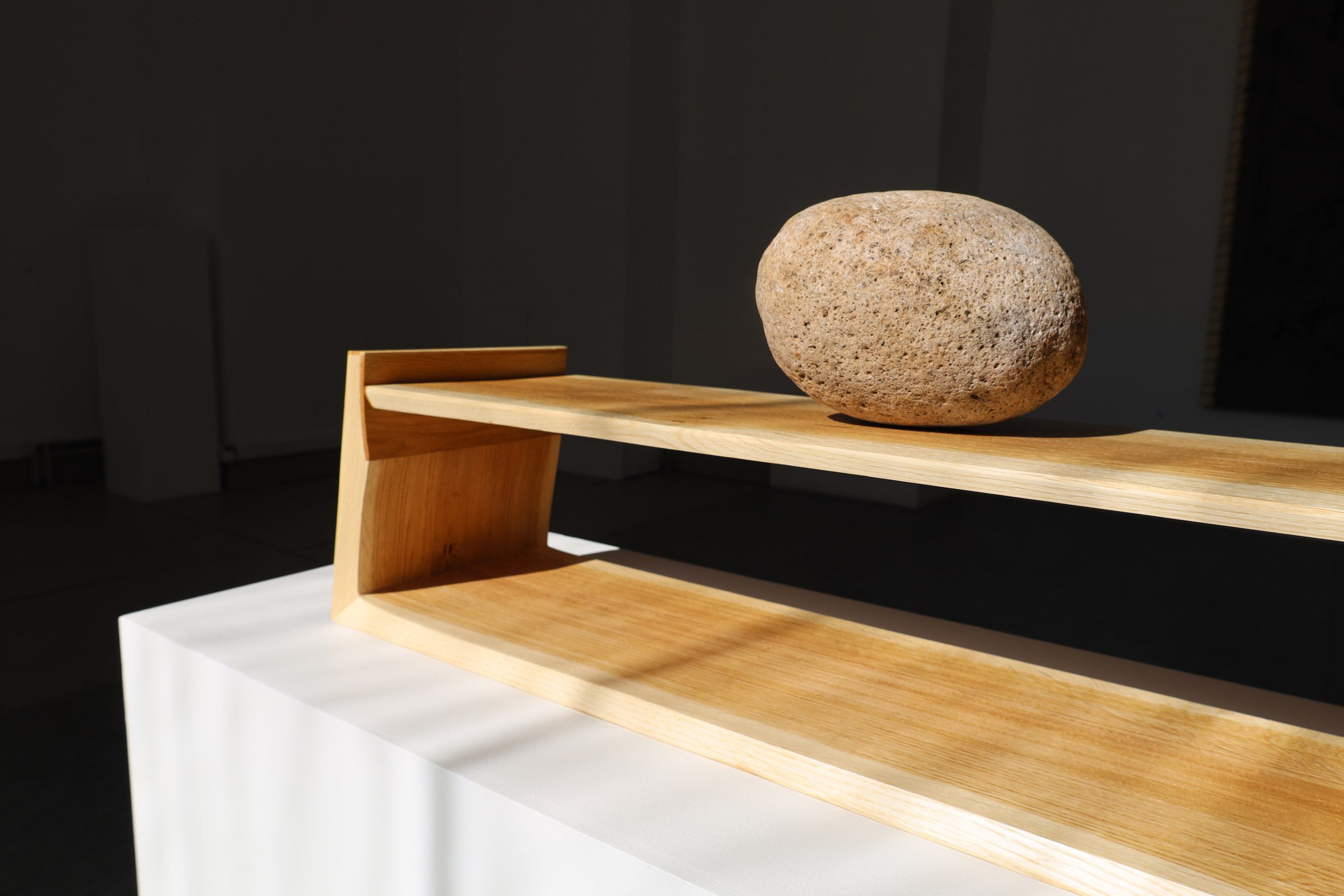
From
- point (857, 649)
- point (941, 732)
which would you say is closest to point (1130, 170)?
point (857, 649)

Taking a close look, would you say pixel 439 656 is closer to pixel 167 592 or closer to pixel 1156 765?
pixel 1156 765

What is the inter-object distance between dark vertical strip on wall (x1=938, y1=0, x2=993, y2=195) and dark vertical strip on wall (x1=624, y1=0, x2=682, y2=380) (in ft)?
4.66

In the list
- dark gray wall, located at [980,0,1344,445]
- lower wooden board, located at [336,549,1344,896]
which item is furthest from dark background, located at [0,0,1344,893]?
lower wooden board, located at [336,549,1344,896]

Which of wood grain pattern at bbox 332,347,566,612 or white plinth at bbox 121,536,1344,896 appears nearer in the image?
white plinth at bbox 121,536,1344,896

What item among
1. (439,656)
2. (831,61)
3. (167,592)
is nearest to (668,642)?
(439,656)

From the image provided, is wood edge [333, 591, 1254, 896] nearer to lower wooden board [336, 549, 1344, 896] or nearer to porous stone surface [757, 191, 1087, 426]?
lower wooden board [336, 549, 1344, 896]

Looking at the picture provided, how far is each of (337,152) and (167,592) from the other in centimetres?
261

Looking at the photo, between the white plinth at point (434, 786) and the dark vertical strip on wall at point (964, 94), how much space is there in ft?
10.5

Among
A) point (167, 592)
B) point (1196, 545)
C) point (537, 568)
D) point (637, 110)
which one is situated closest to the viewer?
point (537, 568)

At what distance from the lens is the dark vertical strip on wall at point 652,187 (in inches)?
170

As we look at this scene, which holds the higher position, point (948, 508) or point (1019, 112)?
point (1019, 112)

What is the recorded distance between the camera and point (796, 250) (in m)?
0.83

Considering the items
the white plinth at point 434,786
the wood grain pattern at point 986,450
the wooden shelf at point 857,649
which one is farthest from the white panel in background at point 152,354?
the wood grain pattern at point 986,450

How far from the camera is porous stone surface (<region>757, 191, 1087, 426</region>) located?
772 mm
